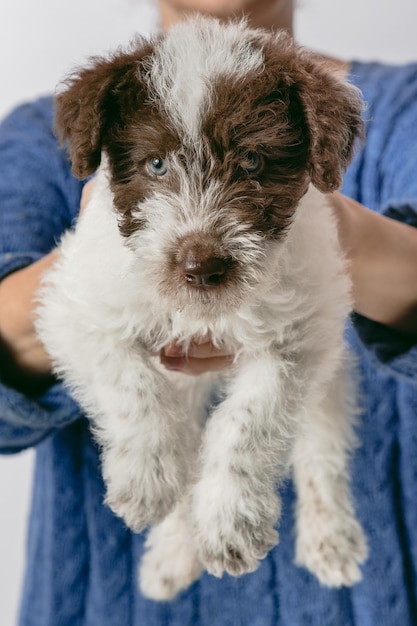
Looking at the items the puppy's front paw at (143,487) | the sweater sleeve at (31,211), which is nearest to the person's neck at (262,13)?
the sweater sleeve at (31,211)

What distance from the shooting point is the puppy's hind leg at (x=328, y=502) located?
215 centimetres

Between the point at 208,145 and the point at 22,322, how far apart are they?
1076 millimetres

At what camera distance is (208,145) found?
131 centimetres

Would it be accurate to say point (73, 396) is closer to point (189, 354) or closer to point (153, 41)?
point (189, 354)

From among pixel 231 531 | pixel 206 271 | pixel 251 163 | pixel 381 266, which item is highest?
pixel 251 163

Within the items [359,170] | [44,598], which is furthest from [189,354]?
[44,598]

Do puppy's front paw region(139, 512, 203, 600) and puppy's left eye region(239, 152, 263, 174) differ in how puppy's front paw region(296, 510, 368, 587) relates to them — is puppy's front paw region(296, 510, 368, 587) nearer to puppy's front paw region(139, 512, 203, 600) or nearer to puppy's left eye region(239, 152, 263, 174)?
puppy's front paw region(139, 512, 203, 600)

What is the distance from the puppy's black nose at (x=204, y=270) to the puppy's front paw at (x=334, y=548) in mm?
1199

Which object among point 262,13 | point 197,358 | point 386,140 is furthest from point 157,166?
point 386,140

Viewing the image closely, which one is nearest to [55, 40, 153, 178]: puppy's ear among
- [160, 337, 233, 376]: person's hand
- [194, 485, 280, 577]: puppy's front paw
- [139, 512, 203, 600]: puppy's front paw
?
[160, 337, 233, 376]: person's hand

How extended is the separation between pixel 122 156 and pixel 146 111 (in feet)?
0.36

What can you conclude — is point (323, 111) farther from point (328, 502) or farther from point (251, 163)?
point (328, 502)

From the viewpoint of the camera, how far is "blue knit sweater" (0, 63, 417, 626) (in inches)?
92.9

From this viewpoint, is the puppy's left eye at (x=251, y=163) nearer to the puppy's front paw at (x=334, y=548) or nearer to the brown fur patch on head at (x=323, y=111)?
the brown fur patch on head at (x=323, y=111)
